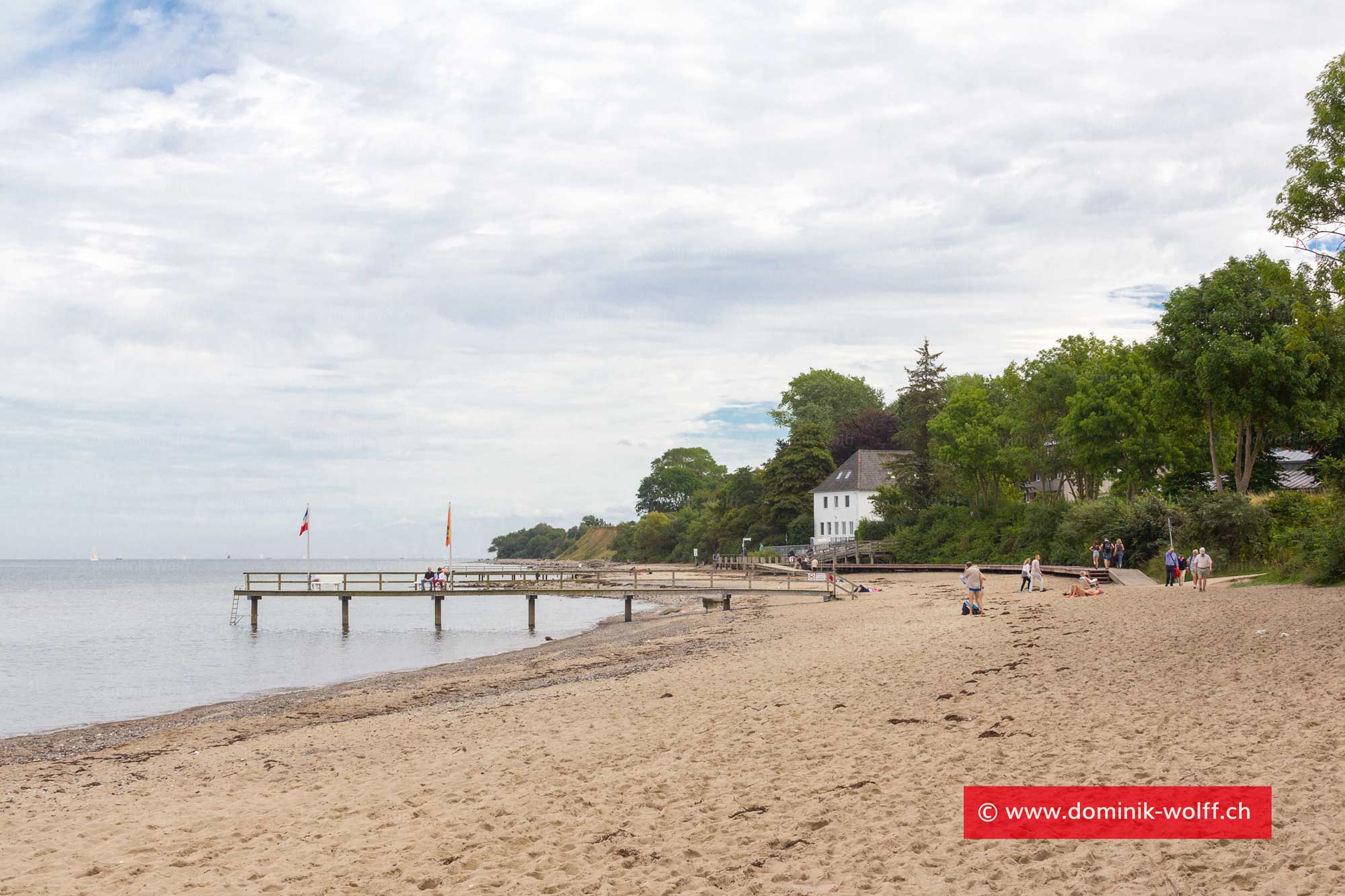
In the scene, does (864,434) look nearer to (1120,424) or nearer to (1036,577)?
(1120,424)

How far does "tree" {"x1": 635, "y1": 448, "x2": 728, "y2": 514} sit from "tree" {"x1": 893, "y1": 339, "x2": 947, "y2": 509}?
227ft

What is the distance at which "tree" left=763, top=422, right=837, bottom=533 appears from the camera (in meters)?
87.9

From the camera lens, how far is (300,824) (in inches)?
380

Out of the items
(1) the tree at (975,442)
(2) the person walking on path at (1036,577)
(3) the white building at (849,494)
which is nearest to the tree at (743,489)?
(3) the white building at (849,494)

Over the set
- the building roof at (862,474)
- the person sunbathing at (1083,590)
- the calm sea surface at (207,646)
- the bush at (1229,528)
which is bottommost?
the calm sea surface at (207,646)

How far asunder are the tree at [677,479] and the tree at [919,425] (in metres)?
69.2

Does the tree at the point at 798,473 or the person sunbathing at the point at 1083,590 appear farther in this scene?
the tree at the point at 798,473

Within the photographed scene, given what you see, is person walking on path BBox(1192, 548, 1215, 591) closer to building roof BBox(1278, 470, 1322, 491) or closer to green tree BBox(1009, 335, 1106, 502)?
building roof BBox(1278, 470, 1322, 491)

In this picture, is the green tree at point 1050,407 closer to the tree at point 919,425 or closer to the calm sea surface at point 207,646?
the tree at point 919,425

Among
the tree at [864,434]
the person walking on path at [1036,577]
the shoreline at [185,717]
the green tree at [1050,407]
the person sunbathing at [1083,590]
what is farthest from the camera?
the tree at [864,434]

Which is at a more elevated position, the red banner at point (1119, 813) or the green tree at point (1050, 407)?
the green tree at point (1050, 407)

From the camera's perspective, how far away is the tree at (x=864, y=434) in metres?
89.1

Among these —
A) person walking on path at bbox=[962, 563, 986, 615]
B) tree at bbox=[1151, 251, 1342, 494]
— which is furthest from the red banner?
tree at bbox=[1151, 251, 1342, 494]

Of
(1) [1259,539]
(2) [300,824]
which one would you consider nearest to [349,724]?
(2) [300,824]
